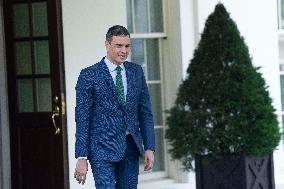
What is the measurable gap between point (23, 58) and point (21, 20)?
34 cm

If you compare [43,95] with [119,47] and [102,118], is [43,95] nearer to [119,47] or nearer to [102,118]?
[102,118]

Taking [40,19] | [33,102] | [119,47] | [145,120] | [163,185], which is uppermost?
[40,19]

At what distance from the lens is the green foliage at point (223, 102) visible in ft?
27.0

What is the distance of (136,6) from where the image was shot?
979 centimetres

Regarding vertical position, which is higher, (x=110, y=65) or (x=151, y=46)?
(x=151, y=46)

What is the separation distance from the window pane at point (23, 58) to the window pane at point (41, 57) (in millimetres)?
83

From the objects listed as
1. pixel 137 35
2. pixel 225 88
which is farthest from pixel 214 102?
pixel 137 35

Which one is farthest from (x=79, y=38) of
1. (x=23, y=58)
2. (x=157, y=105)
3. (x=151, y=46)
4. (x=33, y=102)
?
(x=157, y=105)

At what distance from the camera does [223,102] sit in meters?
8.27

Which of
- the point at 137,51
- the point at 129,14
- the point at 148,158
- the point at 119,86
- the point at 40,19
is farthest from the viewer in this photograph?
the point at 137,51

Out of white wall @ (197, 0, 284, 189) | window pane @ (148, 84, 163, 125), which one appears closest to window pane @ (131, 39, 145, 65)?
window pane @ (148, 84, 163, 125)

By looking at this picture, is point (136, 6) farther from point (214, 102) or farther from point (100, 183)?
point (100, 183)

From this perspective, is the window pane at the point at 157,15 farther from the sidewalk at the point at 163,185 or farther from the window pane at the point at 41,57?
the sidewalk at the point at 163,185

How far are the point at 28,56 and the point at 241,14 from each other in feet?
7.08
